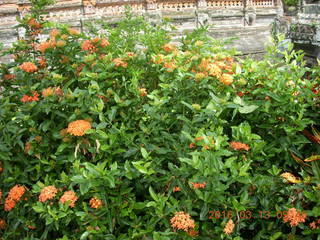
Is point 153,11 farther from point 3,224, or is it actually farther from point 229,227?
point 229,227

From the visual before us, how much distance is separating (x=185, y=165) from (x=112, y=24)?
9.16 m

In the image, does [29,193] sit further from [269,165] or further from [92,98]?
[269,165]

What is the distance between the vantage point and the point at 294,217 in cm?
156

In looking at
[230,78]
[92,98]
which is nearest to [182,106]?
[230,78]

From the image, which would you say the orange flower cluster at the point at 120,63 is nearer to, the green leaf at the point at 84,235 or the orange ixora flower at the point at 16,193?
the orange ixora flower at the point at 16,193

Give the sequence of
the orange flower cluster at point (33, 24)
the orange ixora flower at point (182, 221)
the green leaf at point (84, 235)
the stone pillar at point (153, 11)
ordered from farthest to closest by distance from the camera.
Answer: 1. the stone pillar at point (153, 11)
2. the orange flower cluster at point (33, 24)
3. the green leaf at point (84, 235)
4. the orange ixora flower at point (182, 221)

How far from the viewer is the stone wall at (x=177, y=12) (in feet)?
34.6

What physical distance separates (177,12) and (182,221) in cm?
1065

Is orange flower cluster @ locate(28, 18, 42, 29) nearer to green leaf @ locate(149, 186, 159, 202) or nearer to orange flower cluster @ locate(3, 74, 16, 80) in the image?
orange flower cluster @ locate(3, 74, 16, 80)

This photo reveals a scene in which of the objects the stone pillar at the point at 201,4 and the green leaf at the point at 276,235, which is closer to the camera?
the green leaf at the point at 276,235

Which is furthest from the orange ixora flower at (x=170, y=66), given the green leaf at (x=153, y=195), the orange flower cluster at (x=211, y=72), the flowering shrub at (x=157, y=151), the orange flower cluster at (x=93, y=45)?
the green leaf at (x=153, y=195)

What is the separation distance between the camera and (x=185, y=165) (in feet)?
5.30
